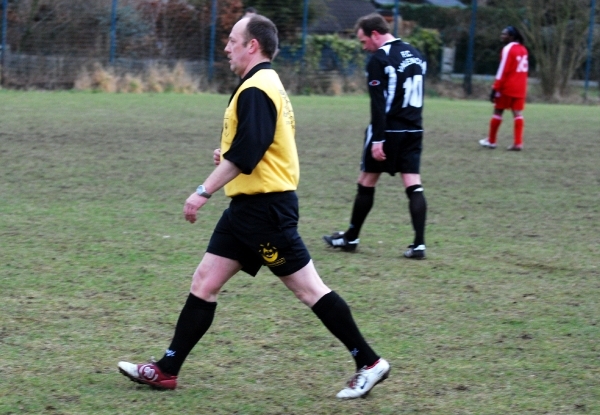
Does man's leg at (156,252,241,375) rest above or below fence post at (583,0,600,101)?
below

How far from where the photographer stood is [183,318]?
4.24m

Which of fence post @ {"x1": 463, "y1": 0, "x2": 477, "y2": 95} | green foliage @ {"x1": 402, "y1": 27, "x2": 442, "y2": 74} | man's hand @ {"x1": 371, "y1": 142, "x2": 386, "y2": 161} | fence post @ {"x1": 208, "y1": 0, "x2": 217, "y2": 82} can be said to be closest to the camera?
man's hand @ {"x1": 371, "y1": 142, "x2": 386, "y2": 161}

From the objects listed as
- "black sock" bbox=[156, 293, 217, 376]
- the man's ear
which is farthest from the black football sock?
the man's ear

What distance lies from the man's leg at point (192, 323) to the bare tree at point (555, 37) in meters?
24.5

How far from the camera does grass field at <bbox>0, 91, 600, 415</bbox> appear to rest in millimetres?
4273

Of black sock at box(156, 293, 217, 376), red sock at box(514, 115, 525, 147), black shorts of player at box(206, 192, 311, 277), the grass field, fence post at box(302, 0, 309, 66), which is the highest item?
fence post at box(302, 0, 309, 66)

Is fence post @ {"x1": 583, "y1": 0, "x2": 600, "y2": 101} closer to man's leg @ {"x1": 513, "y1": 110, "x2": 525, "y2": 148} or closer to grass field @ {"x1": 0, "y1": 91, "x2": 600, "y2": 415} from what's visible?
man's leg @ {"x1": 513, "y1": 110, "x2": 525, "y2": 148}

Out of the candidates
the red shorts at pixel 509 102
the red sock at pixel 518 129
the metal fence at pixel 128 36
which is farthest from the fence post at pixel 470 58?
the red sock at pixel 518 129

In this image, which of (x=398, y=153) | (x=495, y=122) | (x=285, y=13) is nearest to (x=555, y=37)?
(x=285, y=13)

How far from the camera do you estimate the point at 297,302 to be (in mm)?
5793

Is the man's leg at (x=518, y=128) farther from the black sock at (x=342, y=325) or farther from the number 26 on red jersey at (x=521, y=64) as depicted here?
the black sock at (x=342, y=325)

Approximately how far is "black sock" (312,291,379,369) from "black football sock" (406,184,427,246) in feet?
9.53

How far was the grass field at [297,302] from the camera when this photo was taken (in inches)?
168

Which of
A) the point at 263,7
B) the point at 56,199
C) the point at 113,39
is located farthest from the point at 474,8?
the point at 56,199
